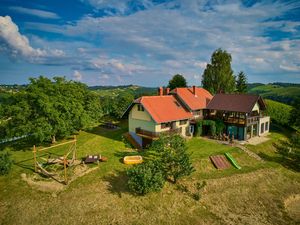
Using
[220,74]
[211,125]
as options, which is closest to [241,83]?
[220,74]

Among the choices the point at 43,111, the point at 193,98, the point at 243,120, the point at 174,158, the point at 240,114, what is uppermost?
the point at 193,98

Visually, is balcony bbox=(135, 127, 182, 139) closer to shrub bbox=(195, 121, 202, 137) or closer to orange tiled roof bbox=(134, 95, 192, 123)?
orange tiled roof bbox=(134, 95, 192, 123)

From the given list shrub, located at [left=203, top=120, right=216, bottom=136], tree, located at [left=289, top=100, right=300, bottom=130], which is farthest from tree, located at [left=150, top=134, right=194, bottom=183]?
tree, located at [left=289, top=100, right=300, bottom=130]

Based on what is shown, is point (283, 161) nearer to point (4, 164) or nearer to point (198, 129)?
point (198, 129)

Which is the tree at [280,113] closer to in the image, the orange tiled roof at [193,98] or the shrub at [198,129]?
the orange tiled roof at [193,98]

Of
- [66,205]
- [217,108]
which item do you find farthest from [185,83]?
[66,205]

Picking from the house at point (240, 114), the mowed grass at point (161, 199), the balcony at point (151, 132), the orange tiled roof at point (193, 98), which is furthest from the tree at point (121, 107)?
the mowed grass at point (161, 199)
